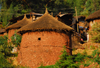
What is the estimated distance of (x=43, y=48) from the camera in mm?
17219

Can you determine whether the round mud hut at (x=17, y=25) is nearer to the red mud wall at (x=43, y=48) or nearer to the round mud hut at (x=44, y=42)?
the round mud hut at (x=44, y=42)

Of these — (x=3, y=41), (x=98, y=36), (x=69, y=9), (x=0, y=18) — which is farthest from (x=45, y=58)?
(x=69, y=9)

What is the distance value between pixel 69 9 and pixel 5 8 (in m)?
21.9

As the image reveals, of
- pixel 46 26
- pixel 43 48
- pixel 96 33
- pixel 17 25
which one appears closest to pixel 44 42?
pixel 43 48

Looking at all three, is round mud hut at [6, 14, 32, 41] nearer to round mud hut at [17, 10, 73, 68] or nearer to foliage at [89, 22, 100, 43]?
round mud hut at [17, 10, 73, 68]

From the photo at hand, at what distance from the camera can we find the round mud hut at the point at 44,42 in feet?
55.7

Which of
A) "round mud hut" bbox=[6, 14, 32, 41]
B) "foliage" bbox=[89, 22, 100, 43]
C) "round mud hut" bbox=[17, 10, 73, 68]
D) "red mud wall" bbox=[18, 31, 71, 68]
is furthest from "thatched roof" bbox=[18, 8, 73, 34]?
"foliage" bbox=[89, 22, 100, 43]

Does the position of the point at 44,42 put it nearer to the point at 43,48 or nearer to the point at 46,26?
the point at 43,48

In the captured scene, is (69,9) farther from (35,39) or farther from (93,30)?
(35,39)

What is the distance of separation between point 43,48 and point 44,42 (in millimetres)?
612

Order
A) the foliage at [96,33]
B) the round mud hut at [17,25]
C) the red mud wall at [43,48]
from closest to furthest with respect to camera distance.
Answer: the red mud wall at [43,48], the round mud hut at [17,25], the foliage at [96,33]

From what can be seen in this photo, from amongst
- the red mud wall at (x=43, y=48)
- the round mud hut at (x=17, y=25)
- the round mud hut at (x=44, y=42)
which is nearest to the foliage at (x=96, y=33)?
the round mud hut at (x=17, y=25)

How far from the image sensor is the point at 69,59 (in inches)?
643

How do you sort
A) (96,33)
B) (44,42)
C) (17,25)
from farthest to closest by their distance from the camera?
(96,33) < (17,25) < (44,42)
